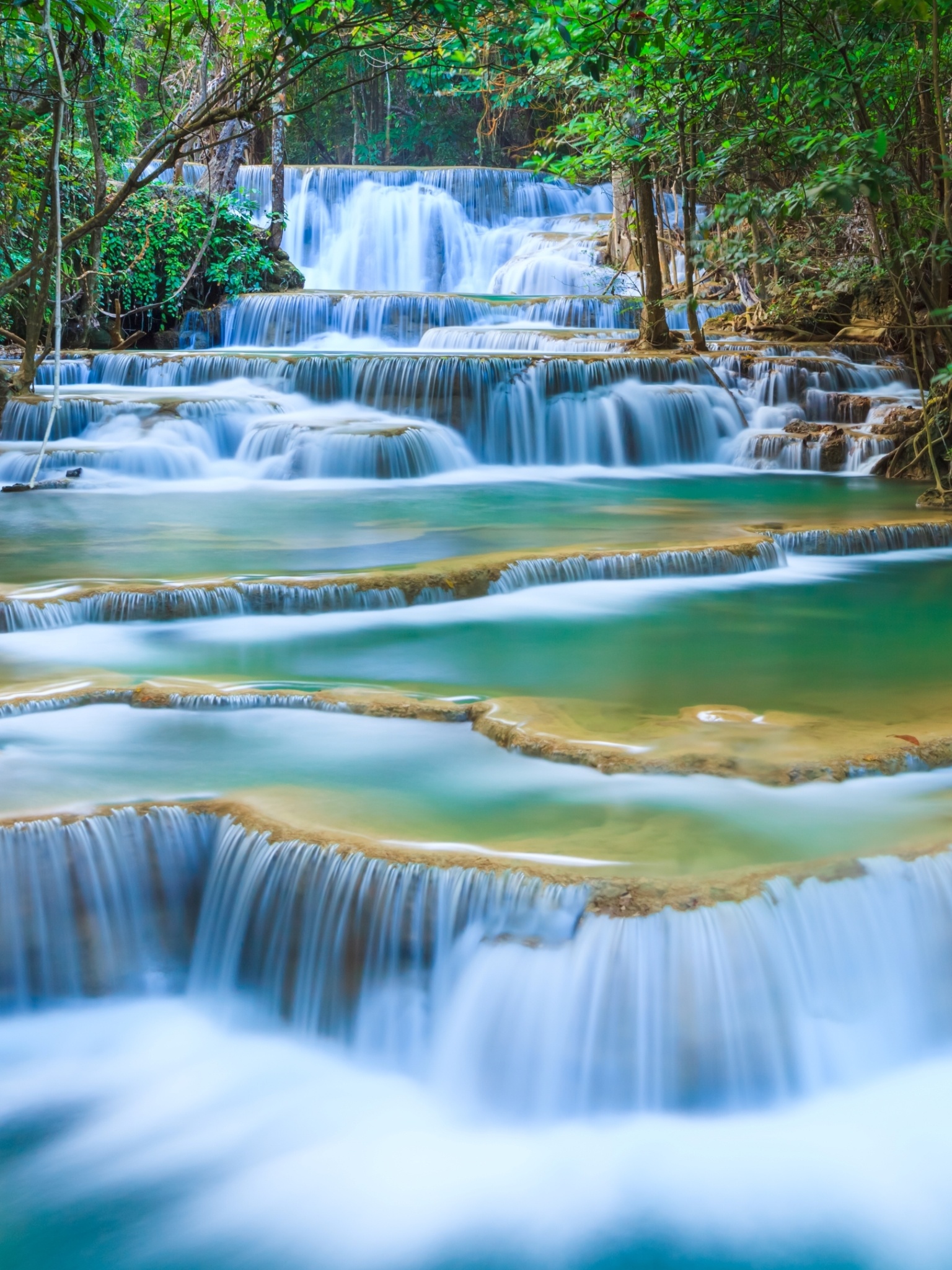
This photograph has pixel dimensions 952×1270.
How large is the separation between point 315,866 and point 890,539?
18.9ft

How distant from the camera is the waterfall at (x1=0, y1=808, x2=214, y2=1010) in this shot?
3.59 meters

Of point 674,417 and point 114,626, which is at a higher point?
point 674,417

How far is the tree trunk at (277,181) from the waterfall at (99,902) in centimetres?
1647

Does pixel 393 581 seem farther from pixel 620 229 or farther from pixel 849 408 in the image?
pixel 620 229

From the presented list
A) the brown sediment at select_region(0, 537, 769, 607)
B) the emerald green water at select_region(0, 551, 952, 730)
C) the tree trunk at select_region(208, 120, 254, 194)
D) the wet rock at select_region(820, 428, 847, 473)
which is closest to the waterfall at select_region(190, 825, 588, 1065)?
the emerald green water at select_region(0, 551, 952, 730)

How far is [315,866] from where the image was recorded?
3.46 metres

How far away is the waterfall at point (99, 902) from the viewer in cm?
359

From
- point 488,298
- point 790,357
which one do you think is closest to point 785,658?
point 790,357

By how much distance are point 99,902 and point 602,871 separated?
57.6 inches

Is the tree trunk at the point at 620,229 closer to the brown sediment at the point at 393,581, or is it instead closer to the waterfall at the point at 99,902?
the brown sediment at the point at 393,581

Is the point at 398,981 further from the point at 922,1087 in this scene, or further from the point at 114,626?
the point at 114,626

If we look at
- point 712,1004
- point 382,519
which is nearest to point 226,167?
point 382,519

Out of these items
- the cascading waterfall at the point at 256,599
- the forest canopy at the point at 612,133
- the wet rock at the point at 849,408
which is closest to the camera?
the forest canopy at the point at 612,133

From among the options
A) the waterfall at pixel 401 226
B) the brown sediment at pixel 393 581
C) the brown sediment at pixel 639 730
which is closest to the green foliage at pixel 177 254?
the waterfall at pixel 401 226
